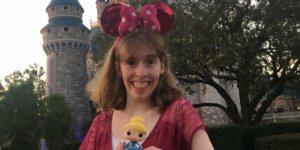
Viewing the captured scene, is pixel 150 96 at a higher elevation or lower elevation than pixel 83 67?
lower

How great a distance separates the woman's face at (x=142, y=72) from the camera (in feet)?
7.04

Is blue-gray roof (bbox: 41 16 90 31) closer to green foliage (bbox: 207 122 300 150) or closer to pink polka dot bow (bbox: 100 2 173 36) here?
green foliage (bbox: 207 122 300 150)

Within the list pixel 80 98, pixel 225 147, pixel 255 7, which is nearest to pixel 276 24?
pixel 255 7

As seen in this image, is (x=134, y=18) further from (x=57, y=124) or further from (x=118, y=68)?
(x=57, y=124)

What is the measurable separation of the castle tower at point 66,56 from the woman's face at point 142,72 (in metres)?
30.4

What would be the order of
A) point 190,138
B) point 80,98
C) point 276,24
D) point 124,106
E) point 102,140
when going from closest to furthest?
1. point 190,138
2. point 102,140
3. point 124,106
4. point 276,24
5. point 80,98

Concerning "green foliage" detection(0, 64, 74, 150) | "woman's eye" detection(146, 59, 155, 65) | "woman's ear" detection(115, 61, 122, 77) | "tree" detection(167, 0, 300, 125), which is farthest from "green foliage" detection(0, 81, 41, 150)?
"woman's eye" detection(146, 59, 155, 65)

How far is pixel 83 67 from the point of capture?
33375 millimetres

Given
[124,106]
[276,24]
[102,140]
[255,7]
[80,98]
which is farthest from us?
[80,98]

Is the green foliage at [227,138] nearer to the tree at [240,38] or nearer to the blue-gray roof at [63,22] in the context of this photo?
the tree at [240,38]

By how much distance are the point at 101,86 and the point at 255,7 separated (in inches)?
596

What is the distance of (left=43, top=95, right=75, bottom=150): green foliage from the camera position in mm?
25266

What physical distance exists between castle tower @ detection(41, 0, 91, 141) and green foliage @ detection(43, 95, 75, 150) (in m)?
4.76

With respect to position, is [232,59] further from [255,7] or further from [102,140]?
[102,140]
